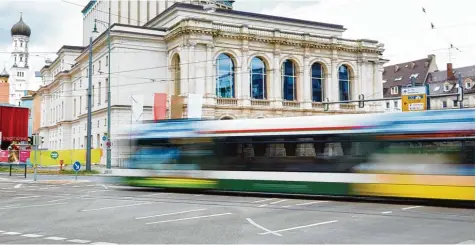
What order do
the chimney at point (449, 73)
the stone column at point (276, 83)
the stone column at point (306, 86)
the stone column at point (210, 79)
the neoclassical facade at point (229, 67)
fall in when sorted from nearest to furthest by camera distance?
the stone column at point (210, 79), the neoclassical facade at point (229, 67), the stone column at point (276, 83), the stone column at point (306, 86), the chimney at point (449, 73)

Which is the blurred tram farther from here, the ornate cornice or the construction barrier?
the ornate cornice

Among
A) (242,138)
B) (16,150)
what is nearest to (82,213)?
(242,138)

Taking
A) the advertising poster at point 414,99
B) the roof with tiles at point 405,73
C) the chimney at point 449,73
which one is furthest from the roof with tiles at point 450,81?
the advertising poster at point 414,99

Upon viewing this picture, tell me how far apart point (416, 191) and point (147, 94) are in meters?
44.0

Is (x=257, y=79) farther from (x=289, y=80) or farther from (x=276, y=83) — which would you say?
(x=289, y=80)

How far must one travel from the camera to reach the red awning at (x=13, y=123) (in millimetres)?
48219

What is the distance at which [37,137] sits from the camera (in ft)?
107

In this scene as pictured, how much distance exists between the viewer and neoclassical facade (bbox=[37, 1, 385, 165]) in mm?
54500

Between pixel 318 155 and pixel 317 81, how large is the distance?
45054 mm

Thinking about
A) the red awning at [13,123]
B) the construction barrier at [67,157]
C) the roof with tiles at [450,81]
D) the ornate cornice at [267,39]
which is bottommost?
the construction barrier at [67,157]

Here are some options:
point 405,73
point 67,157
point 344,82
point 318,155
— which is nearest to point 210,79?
point 67,157

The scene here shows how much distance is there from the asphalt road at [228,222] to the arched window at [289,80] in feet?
139

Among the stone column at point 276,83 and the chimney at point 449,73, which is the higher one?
the chimney at point 449,73

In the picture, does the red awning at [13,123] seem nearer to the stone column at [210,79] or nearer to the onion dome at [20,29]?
the stone column at [210,79]
